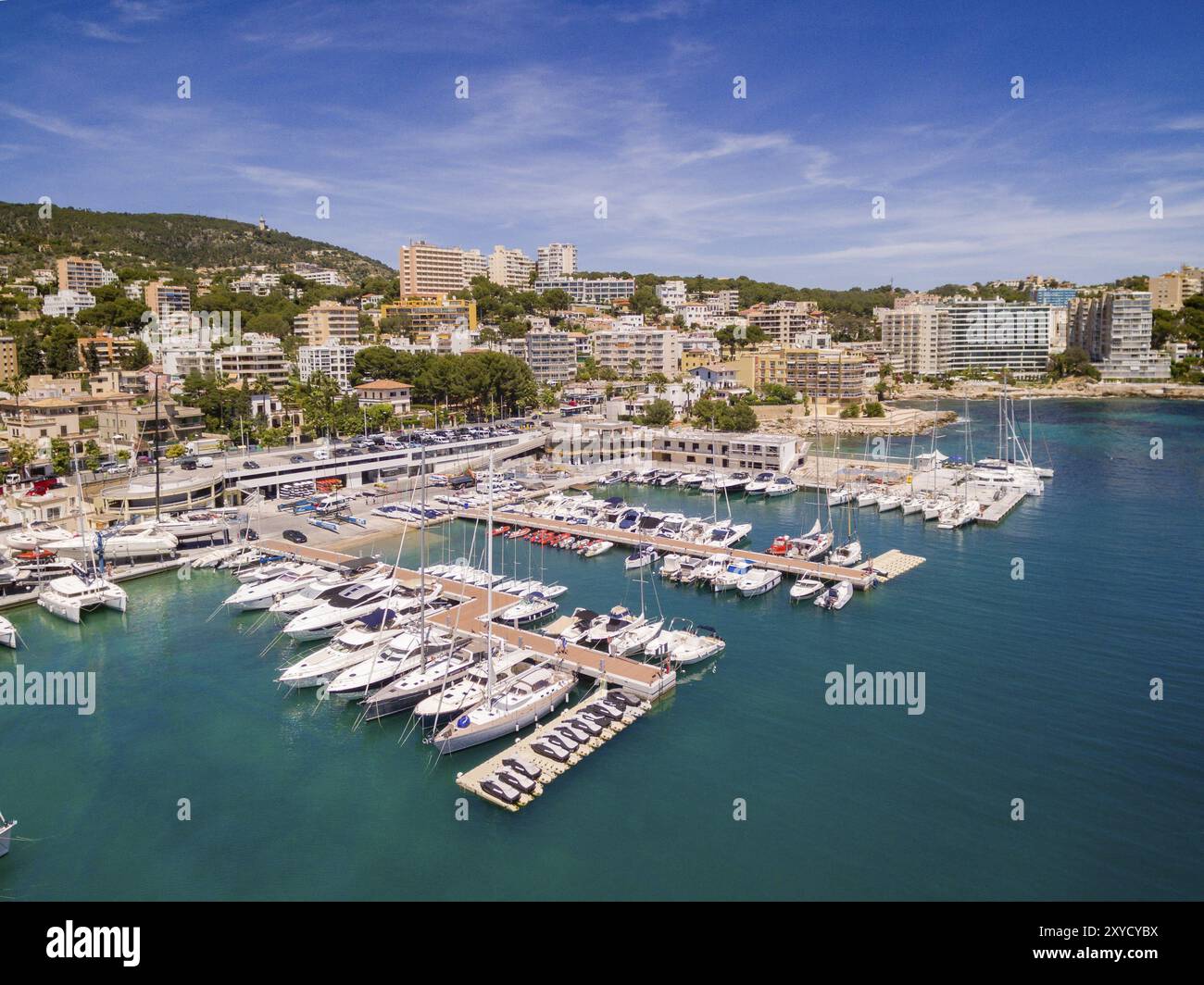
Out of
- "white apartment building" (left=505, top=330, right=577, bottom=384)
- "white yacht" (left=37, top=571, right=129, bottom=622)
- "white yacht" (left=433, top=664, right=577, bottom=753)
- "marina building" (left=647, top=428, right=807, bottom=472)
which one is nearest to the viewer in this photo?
"white yacht" (left=433, top=664, right=577, bottom=753)

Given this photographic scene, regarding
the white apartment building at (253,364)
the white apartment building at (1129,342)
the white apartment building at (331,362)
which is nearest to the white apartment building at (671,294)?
the white apartment building at (1129,342)

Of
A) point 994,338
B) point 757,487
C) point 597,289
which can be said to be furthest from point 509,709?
point 597,289

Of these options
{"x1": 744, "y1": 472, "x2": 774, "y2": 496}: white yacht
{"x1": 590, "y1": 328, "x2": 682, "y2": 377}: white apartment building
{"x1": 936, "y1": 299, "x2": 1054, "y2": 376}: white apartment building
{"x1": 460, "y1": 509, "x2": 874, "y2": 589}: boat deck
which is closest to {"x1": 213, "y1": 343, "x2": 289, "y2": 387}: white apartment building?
{"x1": 460, "y1": 509, "x2": 874, "y2": 589}: boat deck

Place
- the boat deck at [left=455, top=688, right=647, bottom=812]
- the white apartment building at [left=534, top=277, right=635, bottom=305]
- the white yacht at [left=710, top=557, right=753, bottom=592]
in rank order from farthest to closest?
1. the white apartment building at [left=534, top=277, right=635, bottom=305]
2. the white yacht at [left=710, top=557, right=753, bottom=592]
3. the boat deck at [left=455, top=688, right=647, bottom=812]

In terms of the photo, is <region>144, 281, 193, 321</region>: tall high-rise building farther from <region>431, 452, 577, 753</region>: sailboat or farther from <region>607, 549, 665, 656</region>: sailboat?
<region>431, 452, 577, 753</region>: sailboat

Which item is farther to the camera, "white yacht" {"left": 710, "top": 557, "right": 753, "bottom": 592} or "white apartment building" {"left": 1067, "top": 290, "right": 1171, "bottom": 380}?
"white apartment building" {"left": 1067, "top": 290, "right": 1171, "bottom": 380}

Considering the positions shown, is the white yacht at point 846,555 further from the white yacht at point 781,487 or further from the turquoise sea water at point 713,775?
the white yacht at point 781,487

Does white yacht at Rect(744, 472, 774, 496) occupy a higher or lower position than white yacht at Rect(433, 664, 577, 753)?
higher

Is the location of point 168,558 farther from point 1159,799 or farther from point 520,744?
point 1159,799
